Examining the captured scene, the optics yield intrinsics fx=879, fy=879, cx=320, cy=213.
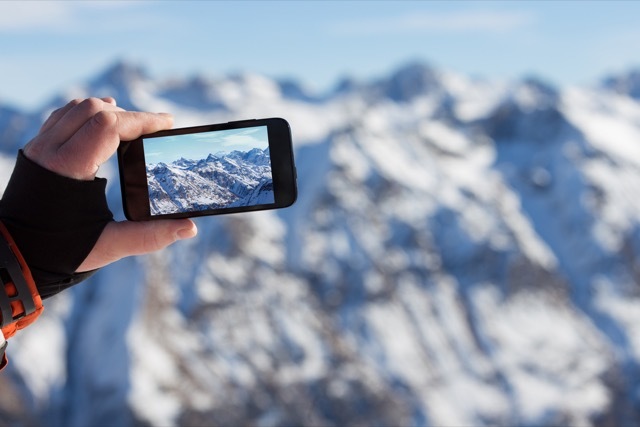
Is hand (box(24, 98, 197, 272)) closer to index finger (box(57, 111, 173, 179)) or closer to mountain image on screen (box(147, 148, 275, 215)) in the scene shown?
index finger (box(57, 111, 173, 179))

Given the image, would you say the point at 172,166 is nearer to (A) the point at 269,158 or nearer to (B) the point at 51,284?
(A) the point at 269,158

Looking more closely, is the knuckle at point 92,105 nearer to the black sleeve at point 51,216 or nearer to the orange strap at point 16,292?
the black sleeve at point 51,216

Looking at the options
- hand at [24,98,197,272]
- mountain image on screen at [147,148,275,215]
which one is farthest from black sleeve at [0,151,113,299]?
mountain image on screen at [147,148,275,215]

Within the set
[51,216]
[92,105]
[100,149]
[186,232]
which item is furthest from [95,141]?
[186,232]

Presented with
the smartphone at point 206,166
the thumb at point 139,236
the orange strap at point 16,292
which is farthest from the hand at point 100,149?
the orange strap at point 16,292

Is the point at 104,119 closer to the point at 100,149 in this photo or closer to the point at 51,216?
the point at 100,149

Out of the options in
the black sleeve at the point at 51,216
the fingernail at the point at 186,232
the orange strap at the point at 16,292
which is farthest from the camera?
the fingernail at the point at 186,232
